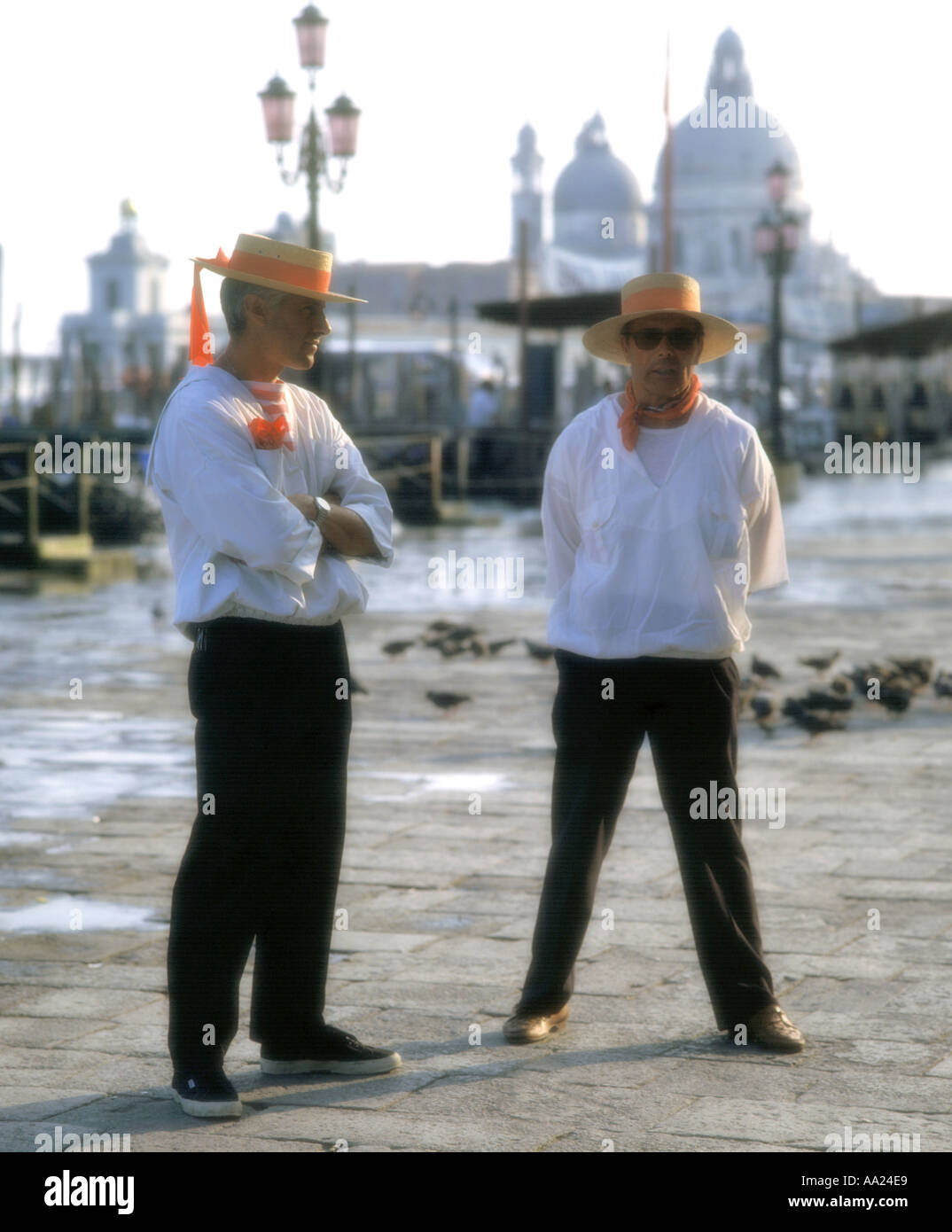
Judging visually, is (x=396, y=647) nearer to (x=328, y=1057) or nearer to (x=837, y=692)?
(x=837, y=692)

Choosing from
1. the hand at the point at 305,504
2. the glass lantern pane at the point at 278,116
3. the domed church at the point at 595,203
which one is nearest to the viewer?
the hand at the point at 305,504

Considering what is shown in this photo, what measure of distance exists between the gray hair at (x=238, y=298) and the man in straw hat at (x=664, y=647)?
2.37ft

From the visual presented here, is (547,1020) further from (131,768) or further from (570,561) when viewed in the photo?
(131,768)

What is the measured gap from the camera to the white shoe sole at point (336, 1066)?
4.03 meters

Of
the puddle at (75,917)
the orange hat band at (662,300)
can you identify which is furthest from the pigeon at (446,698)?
the orange hat band at (662,300)

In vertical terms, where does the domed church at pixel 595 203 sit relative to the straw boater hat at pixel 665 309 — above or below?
above

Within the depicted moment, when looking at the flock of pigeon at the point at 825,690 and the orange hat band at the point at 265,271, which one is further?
the flock of pigeon at the point at 825,690

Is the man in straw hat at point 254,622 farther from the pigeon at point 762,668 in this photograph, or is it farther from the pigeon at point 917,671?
the pigeon at point 917,671

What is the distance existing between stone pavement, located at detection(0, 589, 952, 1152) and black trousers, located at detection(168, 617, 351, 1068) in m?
0.23

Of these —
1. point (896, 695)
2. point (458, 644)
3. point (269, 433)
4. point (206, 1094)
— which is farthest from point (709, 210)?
point (206, 1094)

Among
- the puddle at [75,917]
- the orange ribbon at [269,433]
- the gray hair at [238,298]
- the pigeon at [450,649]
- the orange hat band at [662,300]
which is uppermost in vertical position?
the orange hat band at [662,300]

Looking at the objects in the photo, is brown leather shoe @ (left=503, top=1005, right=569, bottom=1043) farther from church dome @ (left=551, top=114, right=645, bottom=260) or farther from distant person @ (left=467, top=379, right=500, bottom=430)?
church dome @ (left=551, top=114, right=645, bottom=260)

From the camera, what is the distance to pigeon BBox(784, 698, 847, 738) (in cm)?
831

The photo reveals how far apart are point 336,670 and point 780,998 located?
139 centimetres
